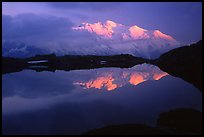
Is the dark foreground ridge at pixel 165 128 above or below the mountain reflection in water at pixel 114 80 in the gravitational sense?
below

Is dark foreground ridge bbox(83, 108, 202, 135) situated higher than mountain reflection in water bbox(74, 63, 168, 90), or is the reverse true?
mountain reflection in water bbox(74, 63, 168, 90)

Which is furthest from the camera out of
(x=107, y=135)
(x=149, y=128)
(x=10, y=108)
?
(x=10, y=108)

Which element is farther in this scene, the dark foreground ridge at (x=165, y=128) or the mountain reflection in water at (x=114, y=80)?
the mountain reflection in water at (x=114, y=80)

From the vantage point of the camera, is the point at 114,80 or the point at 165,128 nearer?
the point at 165,128

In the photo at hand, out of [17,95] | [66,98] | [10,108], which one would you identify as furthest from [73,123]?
[17,95]

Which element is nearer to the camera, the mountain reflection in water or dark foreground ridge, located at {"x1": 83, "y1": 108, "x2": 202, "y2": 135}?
dark foreground ridge, located at {"x1": 83, "y1": 108, "x2": 202, "y2": 135}

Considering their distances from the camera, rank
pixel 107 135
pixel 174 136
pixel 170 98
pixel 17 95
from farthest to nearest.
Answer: pixel 17 95
pixel 170 98
pixel 107 135
pixel 174 136

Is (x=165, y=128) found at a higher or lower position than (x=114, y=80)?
lower

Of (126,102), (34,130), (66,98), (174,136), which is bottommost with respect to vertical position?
(174,136)

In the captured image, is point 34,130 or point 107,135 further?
point 34,130

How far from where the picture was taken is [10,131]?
24.4 meters

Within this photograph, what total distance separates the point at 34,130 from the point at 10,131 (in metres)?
2.17

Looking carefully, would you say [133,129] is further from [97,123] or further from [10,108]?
[10,108]

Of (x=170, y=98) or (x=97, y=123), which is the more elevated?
(x=170, y=98)
